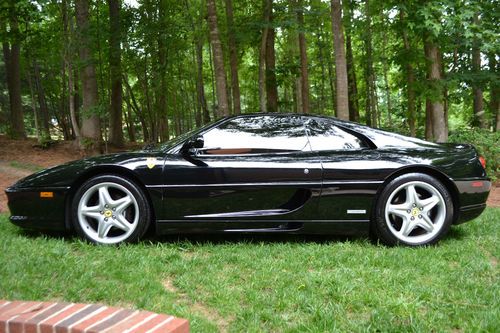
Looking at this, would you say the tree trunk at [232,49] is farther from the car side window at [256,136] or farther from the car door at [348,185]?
the car door at [348,185]

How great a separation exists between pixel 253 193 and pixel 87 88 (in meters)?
8.52

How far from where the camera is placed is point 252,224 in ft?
13.5

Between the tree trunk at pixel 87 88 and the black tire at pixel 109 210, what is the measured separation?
7.03m

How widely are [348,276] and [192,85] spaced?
2163 cm

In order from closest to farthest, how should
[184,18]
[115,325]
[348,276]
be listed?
[115,325]
[348,276]
[184,18]

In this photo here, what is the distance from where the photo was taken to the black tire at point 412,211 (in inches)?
164

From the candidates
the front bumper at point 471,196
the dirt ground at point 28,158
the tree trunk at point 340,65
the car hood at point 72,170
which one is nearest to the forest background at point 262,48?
the tree trunk at point 340,65

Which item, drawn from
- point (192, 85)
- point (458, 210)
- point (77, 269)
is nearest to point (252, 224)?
point (77, 269)

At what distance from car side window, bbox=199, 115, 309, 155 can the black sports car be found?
0.01 metres

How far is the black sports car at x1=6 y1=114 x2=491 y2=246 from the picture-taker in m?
4.11

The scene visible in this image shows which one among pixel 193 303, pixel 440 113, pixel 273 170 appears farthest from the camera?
pixel 440 113

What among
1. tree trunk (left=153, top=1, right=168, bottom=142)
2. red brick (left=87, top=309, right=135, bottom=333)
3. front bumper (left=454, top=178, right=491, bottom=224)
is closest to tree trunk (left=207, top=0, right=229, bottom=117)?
tree trunk (left=153, top=1, right=168, bottom=142)

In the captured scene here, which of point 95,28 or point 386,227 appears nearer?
point 386,227

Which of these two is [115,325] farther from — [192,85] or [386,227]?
[192,85]
